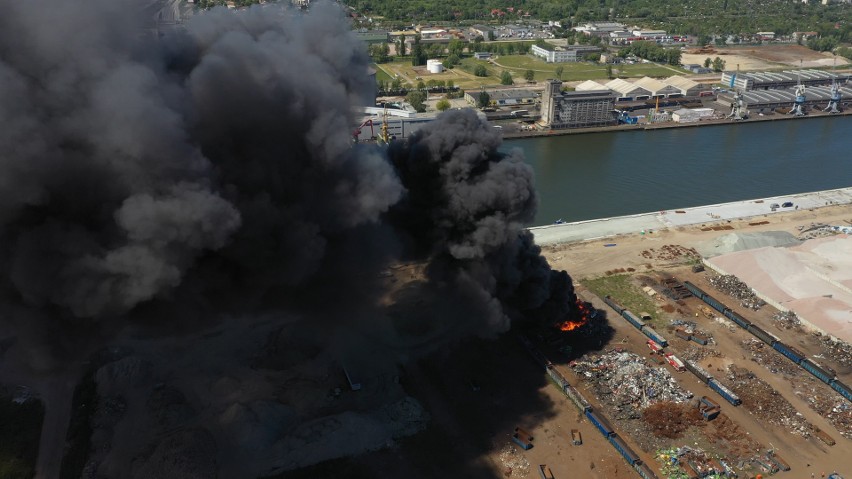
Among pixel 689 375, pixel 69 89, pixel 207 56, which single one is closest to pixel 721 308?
pixel 689 375

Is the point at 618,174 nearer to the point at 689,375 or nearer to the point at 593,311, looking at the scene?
the point at 593,311

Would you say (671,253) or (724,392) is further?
(671,253)

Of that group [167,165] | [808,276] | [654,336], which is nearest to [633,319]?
[654,336]

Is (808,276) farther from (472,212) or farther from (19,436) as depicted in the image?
(19,436)

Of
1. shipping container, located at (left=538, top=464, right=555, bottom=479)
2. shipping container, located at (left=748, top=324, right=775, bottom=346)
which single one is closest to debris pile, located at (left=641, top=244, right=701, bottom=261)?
shipping container, located at (left=748, top=324, right=775, bottom=346)

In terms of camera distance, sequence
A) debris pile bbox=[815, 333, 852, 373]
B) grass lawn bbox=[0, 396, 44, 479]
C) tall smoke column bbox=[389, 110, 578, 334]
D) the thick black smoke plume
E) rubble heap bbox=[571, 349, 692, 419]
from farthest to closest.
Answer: debris pile bbox=[815, 333, 852, 373], rubble heap bbox=[571, 349, 692, 419], tall smoke column bbox=[389, 110, 578, 334], grass lawn bbox=[0, 396, 44, 479], the thick black smoke plume

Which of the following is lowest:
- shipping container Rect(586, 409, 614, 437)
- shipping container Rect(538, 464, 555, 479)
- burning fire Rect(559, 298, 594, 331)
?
shipping container Rect(538, 464, 555, 479)

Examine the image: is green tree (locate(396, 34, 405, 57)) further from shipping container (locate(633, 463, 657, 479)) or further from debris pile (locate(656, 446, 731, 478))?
shipping container (locate(633, 463, 657, 479))
